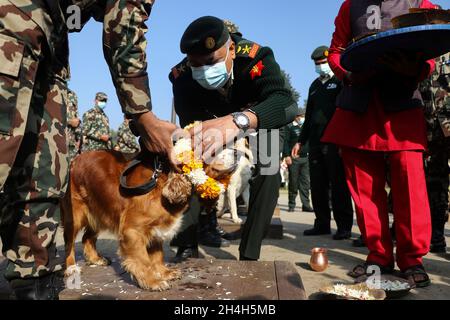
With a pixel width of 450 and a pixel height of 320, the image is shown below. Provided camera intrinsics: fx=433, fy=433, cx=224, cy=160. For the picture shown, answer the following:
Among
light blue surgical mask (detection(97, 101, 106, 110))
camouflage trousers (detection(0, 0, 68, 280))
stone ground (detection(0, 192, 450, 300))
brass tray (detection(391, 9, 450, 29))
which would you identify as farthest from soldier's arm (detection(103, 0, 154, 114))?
light blue surgical mask (detection(97, 101, 106, 110))

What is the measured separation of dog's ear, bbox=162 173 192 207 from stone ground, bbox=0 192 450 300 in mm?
977

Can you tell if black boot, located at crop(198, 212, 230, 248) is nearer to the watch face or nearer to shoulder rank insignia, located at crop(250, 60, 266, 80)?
shoulder rank insignia, located at crop(250, 60, 266, 80)

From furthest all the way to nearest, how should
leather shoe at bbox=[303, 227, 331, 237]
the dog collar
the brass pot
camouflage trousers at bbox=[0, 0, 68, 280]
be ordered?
leather shoe at bbox=[303, 227, 331, 237]
the brass pot
the dog collar
camouflage trousers at bbox=[0, 0, 68, 280]

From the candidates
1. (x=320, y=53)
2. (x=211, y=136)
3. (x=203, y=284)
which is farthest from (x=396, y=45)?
(x=320, y=53)

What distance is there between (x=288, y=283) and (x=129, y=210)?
3.66ft

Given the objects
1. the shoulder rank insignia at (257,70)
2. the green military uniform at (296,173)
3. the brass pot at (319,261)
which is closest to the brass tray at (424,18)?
the shoulder rank insignia at (257,70)

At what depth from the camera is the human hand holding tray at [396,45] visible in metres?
2.83

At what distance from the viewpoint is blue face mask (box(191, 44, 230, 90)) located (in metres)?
3.36

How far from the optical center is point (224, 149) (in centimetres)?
274

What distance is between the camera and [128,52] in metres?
2.07

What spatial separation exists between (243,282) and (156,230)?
0.66 meters

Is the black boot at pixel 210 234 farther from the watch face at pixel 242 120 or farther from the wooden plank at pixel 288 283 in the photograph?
the watch face at pixel 242 120

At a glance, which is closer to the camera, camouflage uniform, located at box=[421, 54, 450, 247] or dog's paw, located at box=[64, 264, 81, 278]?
dog's paw, located at box=[64, 264, 81, 278]
